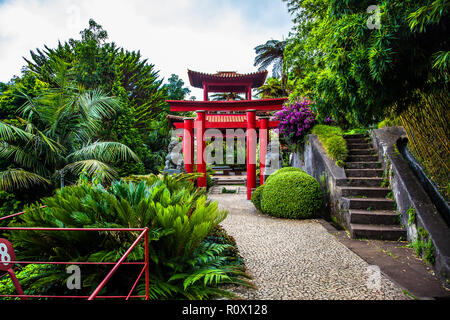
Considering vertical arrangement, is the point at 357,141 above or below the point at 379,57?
below

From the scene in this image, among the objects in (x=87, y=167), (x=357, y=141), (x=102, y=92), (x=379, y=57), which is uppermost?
(x=102, y=92)

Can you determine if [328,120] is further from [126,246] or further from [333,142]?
[126,246]

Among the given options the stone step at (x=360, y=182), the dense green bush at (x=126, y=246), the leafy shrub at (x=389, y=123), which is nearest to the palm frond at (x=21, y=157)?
the dense green bush at (x=126, y=246)

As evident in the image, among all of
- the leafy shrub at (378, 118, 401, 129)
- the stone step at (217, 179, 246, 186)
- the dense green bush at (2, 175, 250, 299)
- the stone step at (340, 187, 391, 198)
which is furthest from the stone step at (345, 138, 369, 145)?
the stone step at (217, 179, 246, 186)

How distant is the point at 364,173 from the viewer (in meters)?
5.23

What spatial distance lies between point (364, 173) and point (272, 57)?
13318 millimetres

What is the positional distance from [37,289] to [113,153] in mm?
6256

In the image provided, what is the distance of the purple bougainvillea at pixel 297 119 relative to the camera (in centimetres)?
712

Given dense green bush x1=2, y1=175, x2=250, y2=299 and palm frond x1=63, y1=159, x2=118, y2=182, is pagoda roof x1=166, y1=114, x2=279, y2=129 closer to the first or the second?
palm frond x1=63, y1=159, x2=118, y2=182

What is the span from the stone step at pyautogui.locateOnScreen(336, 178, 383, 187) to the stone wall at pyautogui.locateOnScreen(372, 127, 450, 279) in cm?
23

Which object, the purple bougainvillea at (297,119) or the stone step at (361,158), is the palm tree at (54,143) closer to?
the purple bougainvillea at (297,119)

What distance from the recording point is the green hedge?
5.63 m

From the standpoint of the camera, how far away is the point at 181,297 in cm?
211

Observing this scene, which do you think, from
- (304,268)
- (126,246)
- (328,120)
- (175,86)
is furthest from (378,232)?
(175,86)
